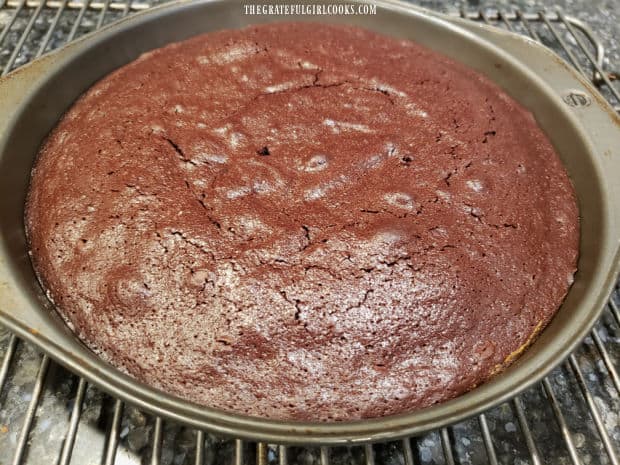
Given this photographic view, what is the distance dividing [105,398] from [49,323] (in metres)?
0.22

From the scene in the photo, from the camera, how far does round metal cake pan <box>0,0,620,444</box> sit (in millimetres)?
837

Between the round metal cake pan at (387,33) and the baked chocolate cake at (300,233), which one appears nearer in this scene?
the round metal cake pan at (387,33)

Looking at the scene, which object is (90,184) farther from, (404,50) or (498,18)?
(498,18)

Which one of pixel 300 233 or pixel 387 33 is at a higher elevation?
pixel 387 33

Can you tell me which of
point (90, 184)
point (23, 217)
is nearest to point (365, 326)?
point (90, 184)

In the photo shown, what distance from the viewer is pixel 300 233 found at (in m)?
1.08

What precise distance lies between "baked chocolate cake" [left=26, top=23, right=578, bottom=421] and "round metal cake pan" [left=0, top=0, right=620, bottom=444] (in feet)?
0.15

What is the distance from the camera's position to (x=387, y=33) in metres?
1.63

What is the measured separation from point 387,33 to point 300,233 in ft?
2.96

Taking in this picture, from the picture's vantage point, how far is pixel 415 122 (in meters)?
1.30

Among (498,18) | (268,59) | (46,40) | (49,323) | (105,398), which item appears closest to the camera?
(49,323)

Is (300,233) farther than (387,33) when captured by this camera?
No

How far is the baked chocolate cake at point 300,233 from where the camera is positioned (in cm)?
98

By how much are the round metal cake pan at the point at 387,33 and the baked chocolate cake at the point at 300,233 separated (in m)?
0.05
